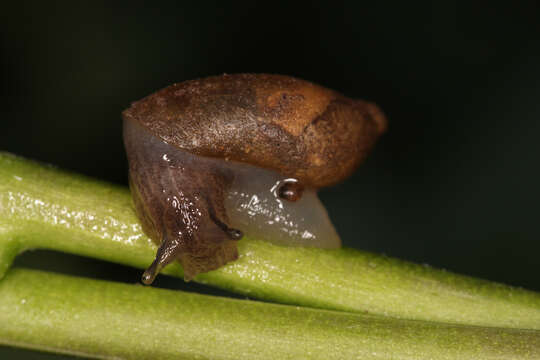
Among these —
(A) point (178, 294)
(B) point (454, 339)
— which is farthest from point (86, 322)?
(B) point (454, 339)

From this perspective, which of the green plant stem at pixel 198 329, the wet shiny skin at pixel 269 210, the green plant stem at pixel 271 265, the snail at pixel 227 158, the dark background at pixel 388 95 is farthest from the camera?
the dark background at pixel 388 95

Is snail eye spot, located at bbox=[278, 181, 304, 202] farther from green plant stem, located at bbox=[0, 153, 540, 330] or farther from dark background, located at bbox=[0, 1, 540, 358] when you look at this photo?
dark background, located at bbox=[0, 1, 540, 358]

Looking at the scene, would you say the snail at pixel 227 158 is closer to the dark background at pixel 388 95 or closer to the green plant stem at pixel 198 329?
the green plant stem at pixel 198 329

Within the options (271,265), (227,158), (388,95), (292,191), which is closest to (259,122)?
(227,158)

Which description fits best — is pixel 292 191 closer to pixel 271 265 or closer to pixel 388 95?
pixel 271 265

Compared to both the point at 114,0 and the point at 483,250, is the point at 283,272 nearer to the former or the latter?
the point at 483,250

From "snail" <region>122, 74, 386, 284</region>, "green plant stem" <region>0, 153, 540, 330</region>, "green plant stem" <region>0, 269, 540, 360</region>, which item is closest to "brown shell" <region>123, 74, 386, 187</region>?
"snail" <region>122, 74, 386, 284</region>

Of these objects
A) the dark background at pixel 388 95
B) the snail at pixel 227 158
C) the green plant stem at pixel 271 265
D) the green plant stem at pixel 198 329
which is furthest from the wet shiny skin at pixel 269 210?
the dark background at pixel 388 95
